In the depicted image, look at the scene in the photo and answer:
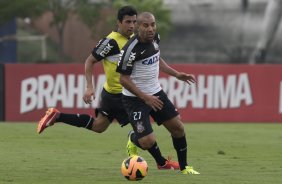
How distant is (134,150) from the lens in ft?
46.3

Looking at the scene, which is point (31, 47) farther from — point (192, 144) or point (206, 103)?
point (192, 144)

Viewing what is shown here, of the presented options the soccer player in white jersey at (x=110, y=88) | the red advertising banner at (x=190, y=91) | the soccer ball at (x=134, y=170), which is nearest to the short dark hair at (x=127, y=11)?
the soccer player in white jersey at (x=110, y=88)

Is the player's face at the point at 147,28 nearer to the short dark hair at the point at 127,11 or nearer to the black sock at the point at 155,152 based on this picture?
the short dark hair at the point at 127,11

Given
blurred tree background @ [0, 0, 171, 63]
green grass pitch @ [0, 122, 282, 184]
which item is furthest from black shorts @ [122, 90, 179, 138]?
blurred tree background @ [0, 0, 171, 63]

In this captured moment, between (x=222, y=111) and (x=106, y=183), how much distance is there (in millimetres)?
15623

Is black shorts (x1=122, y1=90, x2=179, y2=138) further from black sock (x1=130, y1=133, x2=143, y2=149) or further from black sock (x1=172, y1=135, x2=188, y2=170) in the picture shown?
black sock (x1=172, y1=135, x2=188, y2=170)

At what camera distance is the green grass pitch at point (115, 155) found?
1243 cm

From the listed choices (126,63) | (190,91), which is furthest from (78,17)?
(126,63)

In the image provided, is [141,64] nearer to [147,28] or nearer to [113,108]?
[147,28]

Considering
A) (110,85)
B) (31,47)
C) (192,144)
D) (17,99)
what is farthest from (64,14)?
(110,85)

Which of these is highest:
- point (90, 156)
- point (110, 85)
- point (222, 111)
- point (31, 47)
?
point (110, 85)

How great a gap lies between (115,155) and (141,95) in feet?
12.2

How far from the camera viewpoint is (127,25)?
45.3 ft

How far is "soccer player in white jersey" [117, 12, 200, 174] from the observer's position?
40.9 feet
